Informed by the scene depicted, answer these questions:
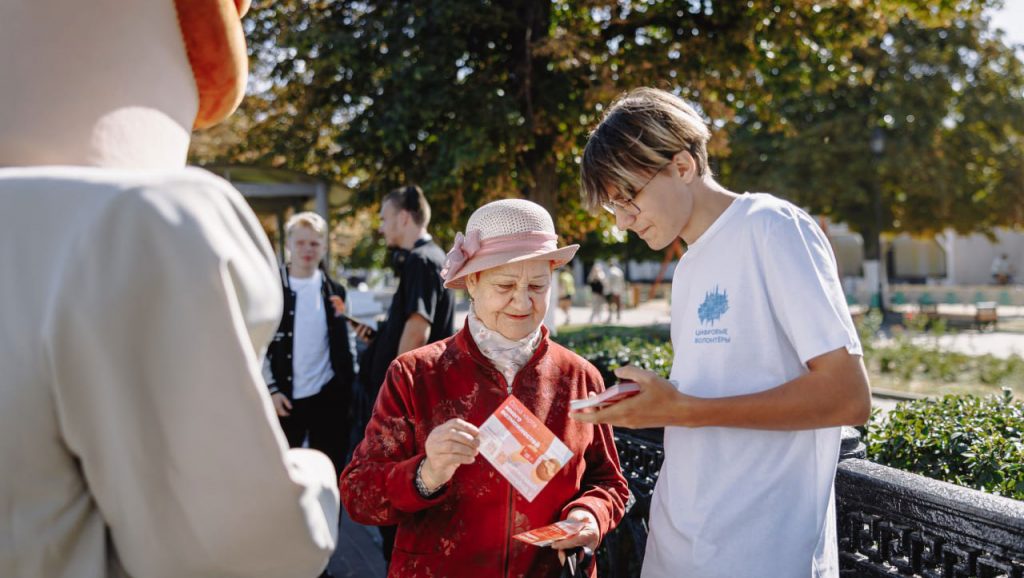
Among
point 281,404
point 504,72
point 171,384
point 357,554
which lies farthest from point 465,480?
point 504,72

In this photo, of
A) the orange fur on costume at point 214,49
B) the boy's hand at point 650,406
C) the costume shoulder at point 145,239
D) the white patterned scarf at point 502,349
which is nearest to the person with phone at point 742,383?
the boy's hand at point 650,406

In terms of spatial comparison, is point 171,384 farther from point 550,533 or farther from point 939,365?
point 939,365

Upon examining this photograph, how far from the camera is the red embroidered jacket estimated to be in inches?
82.8

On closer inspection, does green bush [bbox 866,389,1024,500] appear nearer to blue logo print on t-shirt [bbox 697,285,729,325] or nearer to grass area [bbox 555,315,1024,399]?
blue logo print on t-shirt [bbox 697,285,729,325]

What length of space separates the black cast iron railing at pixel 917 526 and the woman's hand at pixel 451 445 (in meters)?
1.23

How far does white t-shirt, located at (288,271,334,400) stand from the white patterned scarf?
274 centimetres

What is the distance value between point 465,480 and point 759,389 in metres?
0.84

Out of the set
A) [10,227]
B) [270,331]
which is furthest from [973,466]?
[10,227]

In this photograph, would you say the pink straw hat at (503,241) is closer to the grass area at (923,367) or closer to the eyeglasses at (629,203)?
the eyeglasses at (629,203)

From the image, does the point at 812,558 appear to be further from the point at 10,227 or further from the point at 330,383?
the point at 330,383

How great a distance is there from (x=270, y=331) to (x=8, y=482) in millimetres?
378

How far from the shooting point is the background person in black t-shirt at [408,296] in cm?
436

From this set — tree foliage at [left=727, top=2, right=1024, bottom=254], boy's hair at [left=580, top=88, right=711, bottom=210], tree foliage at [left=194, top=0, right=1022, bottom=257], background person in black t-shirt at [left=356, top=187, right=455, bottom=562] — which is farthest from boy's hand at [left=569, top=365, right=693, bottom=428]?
tree foliage at [left=727, top=2, right=1024, bottom=254]

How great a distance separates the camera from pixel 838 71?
424 inches
